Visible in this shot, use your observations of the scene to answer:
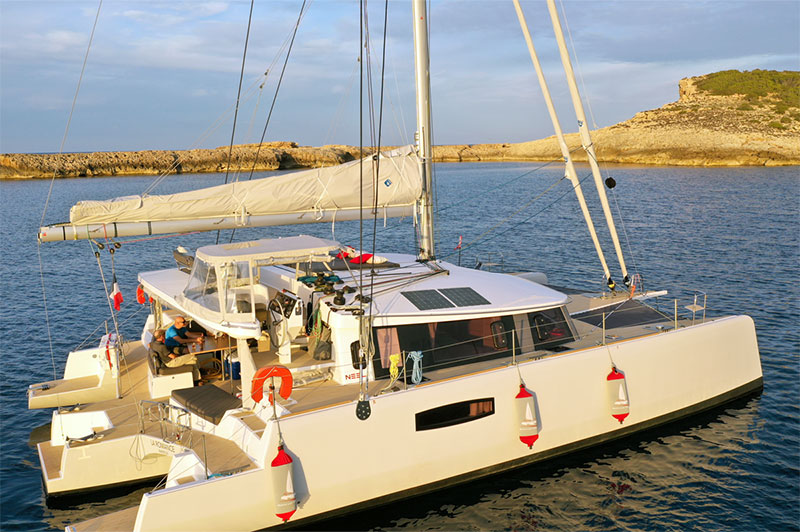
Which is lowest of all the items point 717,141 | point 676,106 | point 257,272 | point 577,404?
point 577,404

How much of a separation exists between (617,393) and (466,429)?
119 inches

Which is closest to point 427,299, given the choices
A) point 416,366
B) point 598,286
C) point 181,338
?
point 416,366

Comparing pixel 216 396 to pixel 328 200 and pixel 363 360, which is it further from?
pixel 328 200

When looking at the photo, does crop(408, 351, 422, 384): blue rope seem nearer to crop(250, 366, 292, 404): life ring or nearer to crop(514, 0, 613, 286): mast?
crop(250, 366, 292, 404): life ring

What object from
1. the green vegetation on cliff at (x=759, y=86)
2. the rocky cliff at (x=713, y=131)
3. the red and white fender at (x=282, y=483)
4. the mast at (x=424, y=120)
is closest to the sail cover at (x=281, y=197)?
the mast at (x=424, y=120)

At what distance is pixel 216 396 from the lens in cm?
1133

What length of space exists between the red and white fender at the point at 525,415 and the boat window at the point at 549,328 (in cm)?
156

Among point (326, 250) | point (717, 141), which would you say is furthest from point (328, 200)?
point (717, 141)

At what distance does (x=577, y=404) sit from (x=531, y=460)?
1.26 metres

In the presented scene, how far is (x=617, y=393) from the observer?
11.8m

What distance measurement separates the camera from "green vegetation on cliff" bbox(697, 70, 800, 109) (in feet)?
351

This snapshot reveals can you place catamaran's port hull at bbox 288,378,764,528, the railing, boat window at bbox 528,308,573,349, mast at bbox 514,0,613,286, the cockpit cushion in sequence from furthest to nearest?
mast at bbox 514,0,613,286 → boat window at bbox 528,308,573,349 → the cockpit cushion → the railing → catamaran's port hull at bbox 288,378,764,528

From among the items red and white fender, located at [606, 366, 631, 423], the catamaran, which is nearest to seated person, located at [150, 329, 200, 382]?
the catamaran

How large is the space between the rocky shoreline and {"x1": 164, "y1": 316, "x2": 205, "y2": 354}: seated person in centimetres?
8032
